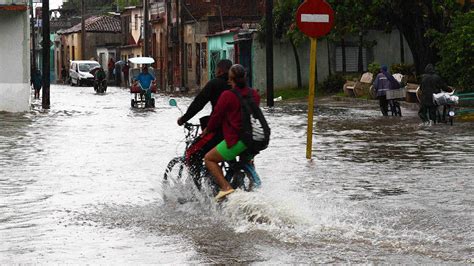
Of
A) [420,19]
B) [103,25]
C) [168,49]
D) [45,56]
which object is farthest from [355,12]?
[103,25]

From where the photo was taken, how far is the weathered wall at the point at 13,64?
34.0m

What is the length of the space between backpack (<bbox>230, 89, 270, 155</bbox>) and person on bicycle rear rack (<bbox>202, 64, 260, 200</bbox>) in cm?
5

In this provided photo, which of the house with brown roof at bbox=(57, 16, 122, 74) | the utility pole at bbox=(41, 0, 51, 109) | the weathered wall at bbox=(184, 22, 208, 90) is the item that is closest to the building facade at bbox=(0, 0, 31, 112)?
the utility pole at bbox=(41, 0, 51, 109)

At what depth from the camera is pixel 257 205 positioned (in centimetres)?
1077

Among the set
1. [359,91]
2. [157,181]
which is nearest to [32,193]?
[157,181]

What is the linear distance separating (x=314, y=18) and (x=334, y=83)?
3030 cm

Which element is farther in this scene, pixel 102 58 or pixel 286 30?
pixel 102 58

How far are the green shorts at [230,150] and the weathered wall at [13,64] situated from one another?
77.2 ft

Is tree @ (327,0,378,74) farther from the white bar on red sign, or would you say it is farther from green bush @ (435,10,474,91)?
the white bar on red sign

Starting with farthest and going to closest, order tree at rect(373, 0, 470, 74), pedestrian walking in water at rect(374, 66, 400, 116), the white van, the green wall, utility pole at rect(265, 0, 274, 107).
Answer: the white van
the green wall
utility pole at rect(265, 0, 274, 107)
tree at rect(373, 0, 470, 74)
pedestrian walking in water at rect(374, 66, 400, 116)

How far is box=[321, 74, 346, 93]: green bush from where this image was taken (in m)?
47.9

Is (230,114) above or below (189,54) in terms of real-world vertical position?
below

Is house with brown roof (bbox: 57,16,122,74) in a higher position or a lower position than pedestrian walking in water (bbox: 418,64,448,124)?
higher

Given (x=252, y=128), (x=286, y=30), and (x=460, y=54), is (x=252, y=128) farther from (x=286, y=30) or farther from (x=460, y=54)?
(x=286, y=30)
